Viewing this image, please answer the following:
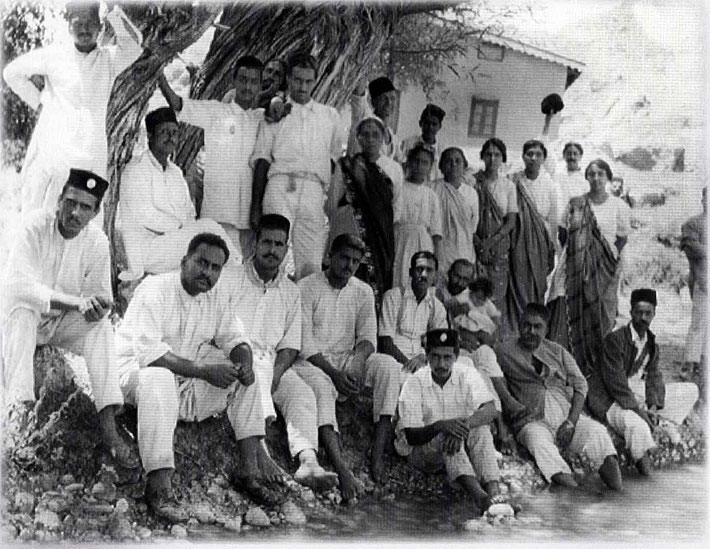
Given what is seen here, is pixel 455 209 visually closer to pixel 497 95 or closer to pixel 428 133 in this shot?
pixel 428 133

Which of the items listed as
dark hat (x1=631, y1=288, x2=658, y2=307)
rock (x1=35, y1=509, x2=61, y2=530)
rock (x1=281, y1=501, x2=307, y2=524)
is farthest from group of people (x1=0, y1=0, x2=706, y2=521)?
rock (x1=35, y1=509, x2=61, y2=530)

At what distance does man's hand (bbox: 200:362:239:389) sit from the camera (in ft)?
16.3

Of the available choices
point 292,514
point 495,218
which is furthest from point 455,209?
point 292,514

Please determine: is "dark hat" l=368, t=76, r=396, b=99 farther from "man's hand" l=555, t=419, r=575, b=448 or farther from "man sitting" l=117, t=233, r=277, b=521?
"man's hand" l=555, t=419, r=575, b=448

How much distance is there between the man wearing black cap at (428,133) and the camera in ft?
17.4

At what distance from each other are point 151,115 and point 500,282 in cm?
184

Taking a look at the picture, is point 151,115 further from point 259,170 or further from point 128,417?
point 128,417

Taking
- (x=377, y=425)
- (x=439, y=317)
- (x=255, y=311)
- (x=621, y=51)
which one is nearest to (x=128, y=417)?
(x=255, y=311)

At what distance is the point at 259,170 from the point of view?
5.27m

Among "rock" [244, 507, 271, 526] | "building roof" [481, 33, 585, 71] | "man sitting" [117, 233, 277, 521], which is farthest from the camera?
"building roof" [481, 33, 585, 71]

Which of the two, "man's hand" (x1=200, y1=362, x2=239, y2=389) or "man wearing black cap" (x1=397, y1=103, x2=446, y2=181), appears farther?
"man wearing black cap" (x1=397, y1=103, x2=446, y2=181)

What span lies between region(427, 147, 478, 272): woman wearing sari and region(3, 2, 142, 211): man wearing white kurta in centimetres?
159

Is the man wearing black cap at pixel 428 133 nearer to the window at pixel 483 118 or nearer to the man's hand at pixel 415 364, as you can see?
the window at pixel 483 118

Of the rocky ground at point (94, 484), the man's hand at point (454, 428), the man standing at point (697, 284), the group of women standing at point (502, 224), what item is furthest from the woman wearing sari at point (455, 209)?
the rocky ground at point (94, 484)
